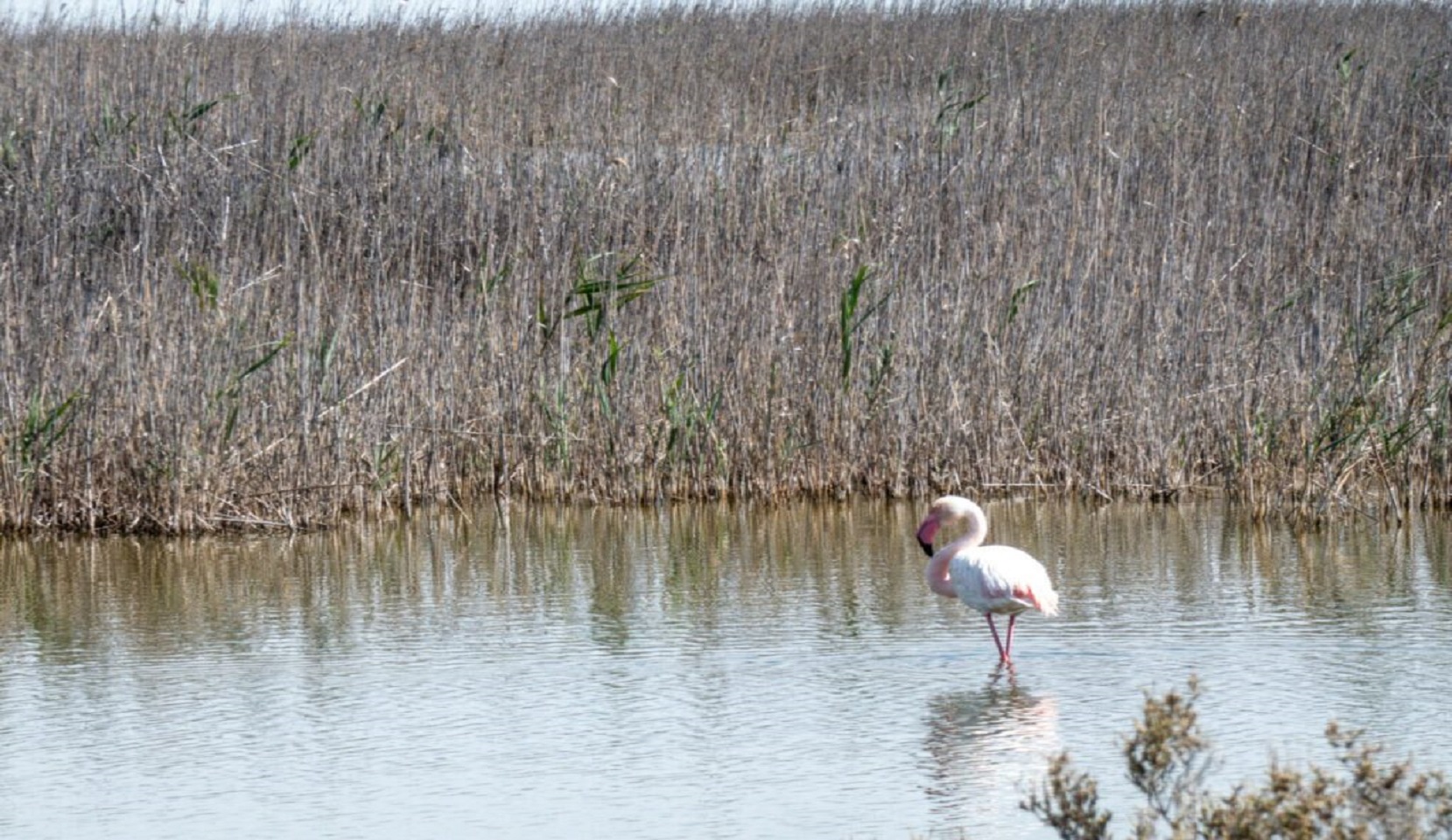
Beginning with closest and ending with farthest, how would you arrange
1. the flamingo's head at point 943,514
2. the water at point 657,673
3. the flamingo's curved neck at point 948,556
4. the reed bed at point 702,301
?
the water at point 657,673
the flamingo's curved neck at point 948,556
the flamingo's head at point 943,514
the reed bed at point 702,301

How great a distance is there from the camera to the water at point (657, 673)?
3.95 meters

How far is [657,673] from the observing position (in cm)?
502

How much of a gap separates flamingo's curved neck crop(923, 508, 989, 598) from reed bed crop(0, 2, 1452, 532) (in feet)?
6.74

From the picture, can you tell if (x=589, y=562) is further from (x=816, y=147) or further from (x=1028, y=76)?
(x=1028, y=76)

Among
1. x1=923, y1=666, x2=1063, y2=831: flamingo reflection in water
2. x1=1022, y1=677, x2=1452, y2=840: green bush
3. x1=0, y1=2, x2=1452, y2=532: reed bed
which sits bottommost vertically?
x1=923, y1=666, x2=1063, y2=831: flamingo reflection in water

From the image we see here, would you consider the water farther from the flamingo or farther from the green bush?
the green bush

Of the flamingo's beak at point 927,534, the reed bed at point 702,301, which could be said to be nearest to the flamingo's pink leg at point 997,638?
the flamingo's beak at point 927,534

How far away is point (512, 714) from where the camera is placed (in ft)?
15.1

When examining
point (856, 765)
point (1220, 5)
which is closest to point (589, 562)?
point (856, 765)

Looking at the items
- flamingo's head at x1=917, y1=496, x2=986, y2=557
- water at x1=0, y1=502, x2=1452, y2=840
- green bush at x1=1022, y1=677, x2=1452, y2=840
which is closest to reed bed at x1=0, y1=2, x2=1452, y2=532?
water at x1=0, y1=502, x2=1452, y2=840

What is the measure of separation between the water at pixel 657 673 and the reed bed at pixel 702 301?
411mm

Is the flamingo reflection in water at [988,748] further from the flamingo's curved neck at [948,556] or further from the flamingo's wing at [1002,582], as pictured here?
the flamingo's curved neck at [948,556]

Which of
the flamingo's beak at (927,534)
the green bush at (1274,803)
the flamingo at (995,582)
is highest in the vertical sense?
the flamingo's beak at (927,534)

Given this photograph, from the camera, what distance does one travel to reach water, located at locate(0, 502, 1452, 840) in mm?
3947
